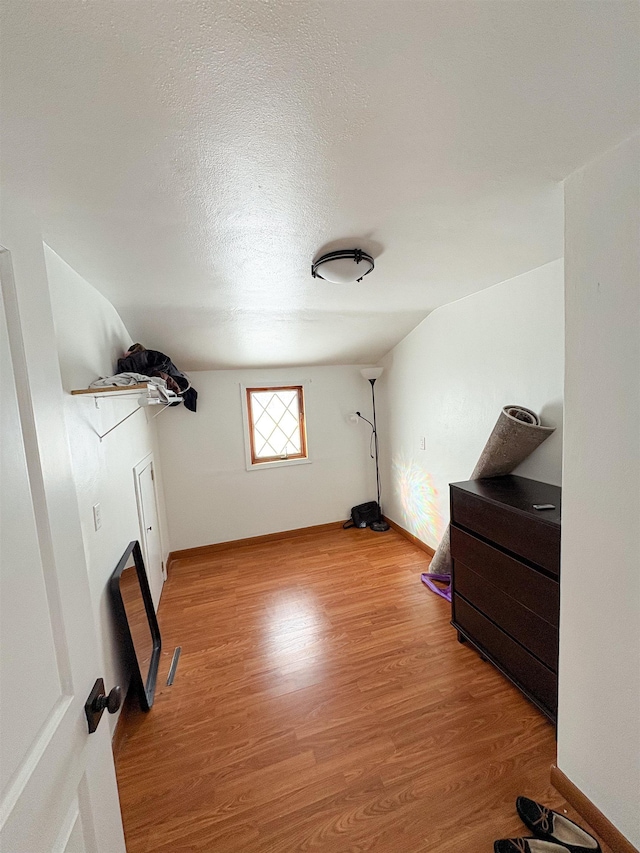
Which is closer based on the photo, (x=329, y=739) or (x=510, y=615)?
(x=329, y=739)

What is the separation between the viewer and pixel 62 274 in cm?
141

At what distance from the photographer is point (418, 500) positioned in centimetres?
Answer: 330

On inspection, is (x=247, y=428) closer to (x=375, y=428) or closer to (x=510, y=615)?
(x=375, y=428)

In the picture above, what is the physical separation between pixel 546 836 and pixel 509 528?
102 centimetres

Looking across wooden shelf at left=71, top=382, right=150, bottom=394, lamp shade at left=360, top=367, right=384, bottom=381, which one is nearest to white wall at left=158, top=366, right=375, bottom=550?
lamp shade at left=360, top=367, right=384, bottom=381

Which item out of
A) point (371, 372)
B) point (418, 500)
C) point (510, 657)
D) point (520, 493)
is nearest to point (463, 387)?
point (520, 493)

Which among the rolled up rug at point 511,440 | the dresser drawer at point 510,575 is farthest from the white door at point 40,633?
the rolled up rug at point 511,440

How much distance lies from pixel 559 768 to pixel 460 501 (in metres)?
1.12

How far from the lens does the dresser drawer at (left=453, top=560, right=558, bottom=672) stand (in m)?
1.47

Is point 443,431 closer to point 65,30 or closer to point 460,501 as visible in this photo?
point 460,501

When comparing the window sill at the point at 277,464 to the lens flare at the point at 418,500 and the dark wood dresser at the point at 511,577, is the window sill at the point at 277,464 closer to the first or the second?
the lens flare at the point at 418,500

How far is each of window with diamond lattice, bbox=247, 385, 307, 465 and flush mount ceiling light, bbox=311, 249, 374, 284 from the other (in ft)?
6.87

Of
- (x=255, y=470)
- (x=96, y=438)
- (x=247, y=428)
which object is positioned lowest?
(x=255, y=470)

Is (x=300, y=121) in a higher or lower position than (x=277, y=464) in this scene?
higher
